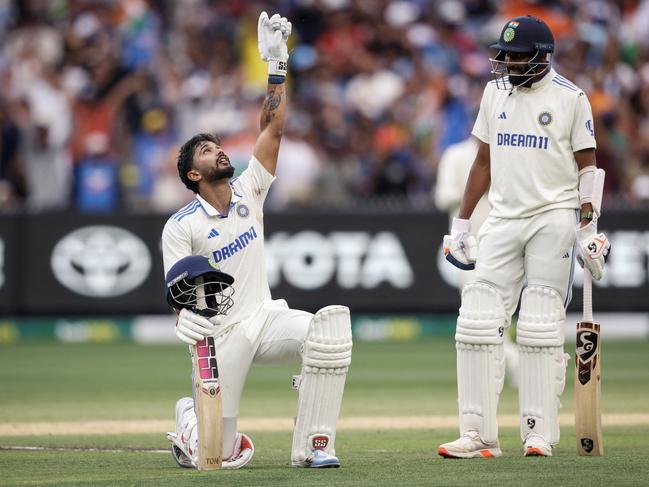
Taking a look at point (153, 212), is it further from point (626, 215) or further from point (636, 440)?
point (636, 440)

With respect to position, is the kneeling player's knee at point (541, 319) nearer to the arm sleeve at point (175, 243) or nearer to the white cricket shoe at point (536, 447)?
the white cricket shoe at point (536, 447)

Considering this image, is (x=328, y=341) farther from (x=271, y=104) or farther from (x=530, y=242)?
(x=271, y=104)

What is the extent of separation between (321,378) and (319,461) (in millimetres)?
339

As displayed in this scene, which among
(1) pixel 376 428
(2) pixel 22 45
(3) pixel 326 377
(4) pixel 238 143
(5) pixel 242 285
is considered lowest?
(1) pixel 376 428

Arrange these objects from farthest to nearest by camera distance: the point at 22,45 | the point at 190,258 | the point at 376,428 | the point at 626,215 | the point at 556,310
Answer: the point at 22,45, the point at 626,215, the point at 376,428, the point at 556,310, the point at 190,258

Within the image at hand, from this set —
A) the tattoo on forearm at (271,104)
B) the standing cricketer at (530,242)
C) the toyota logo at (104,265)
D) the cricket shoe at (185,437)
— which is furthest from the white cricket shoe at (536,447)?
the toyota logo at (104,265)

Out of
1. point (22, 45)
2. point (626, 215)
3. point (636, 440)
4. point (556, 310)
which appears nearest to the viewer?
point (556, 310)

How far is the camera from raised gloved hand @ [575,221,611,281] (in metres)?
5.79

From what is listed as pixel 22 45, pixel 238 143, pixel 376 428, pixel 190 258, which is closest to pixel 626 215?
pixel 238 143

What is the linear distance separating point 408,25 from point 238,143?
313 cm

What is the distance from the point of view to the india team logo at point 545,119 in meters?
5.90

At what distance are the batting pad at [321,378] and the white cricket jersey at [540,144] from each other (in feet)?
3.22

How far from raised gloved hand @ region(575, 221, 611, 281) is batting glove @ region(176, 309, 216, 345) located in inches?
64.3

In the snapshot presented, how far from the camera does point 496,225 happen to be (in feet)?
19.9
